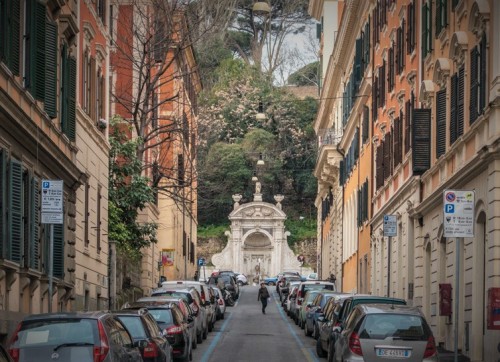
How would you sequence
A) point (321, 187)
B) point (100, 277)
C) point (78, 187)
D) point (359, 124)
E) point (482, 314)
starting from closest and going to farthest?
point (482, 314), point (78, 187), point (100, 277), point (359, 124), point (321, 187)

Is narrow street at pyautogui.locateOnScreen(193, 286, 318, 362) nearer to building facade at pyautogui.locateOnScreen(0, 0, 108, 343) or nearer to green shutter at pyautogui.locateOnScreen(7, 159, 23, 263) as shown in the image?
building facade at pyautogui.locateOnScreen(0, 0, 108, 343)

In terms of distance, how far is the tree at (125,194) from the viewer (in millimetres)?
45469

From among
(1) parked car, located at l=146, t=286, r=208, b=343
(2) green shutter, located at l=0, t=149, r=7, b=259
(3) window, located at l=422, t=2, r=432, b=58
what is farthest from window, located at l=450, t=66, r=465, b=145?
(2) green shutter, located at l=0, t=149, r=7, b=259

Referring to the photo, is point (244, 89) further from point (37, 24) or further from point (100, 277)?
point (37, 24)

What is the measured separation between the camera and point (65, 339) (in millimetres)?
17328

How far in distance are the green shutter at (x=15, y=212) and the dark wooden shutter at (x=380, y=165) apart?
69.3 feet

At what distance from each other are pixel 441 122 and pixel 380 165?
13966 mm

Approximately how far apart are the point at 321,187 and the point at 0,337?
6060 cm

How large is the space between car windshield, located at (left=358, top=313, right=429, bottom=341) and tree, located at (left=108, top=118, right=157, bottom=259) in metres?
23.5

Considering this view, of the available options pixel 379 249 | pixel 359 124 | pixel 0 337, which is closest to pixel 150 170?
pixel 359 124

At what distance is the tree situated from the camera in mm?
45469

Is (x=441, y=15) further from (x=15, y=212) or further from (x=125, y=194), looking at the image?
(x=125, y=194)

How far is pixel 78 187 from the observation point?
111 ft

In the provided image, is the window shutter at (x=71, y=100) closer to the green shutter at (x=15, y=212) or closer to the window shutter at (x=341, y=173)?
the green shutter at (x=15, y=212)
